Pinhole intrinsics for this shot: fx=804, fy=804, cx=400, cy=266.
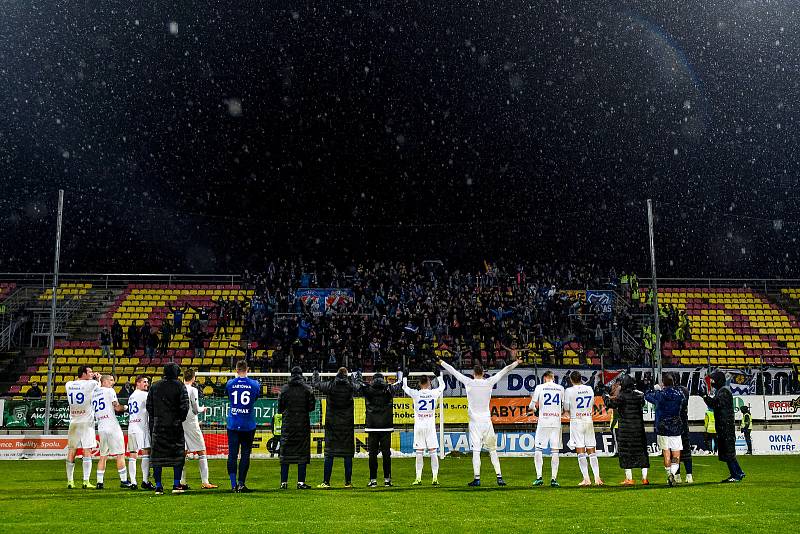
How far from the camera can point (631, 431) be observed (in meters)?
16.3

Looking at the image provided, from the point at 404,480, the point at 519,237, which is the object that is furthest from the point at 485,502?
the point at 519,237

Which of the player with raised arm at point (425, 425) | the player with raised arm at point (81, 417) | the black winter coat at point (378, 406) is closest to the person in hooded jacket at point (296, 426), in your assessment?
the black winter coat at point (378, 406)

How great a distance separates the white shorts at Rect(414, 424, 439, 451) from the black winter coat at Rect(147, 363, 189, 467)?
4856 mm

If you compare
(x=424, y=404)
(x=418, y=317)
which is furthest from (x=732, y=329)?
(x=424, y=404)

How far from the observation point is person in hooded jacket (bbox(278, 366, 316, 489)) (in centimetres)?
1517

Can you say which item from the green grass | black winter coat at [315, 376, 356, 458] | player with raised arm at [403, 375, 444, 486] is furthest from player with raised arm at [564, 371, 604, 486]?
black winter coat at [315, 376, 356, 458]

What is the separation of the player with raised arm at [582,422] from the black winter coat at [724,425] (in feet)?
8.96

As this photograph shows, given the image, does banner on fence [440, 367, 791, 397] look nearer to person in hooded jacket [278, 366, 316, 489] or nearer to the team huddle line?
the team huddle line

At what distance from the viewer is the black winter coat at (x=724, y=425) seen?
17.0 metres

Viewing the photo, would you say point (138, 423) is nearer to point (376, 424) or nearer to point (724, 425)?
point (376, 424)

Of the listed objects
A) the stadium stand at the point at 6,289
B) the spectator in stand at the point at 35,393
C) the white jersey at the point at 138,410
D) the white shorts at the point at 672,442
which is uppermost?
the stadium stand at the point at 6,289

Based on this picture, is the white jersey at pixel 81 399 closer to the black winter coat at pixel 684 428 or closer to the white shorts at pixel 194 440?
the white shorts at pixel 194 440

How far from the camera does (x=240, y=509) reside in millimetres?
11664

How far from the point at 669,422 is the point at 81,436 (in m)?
12.0
